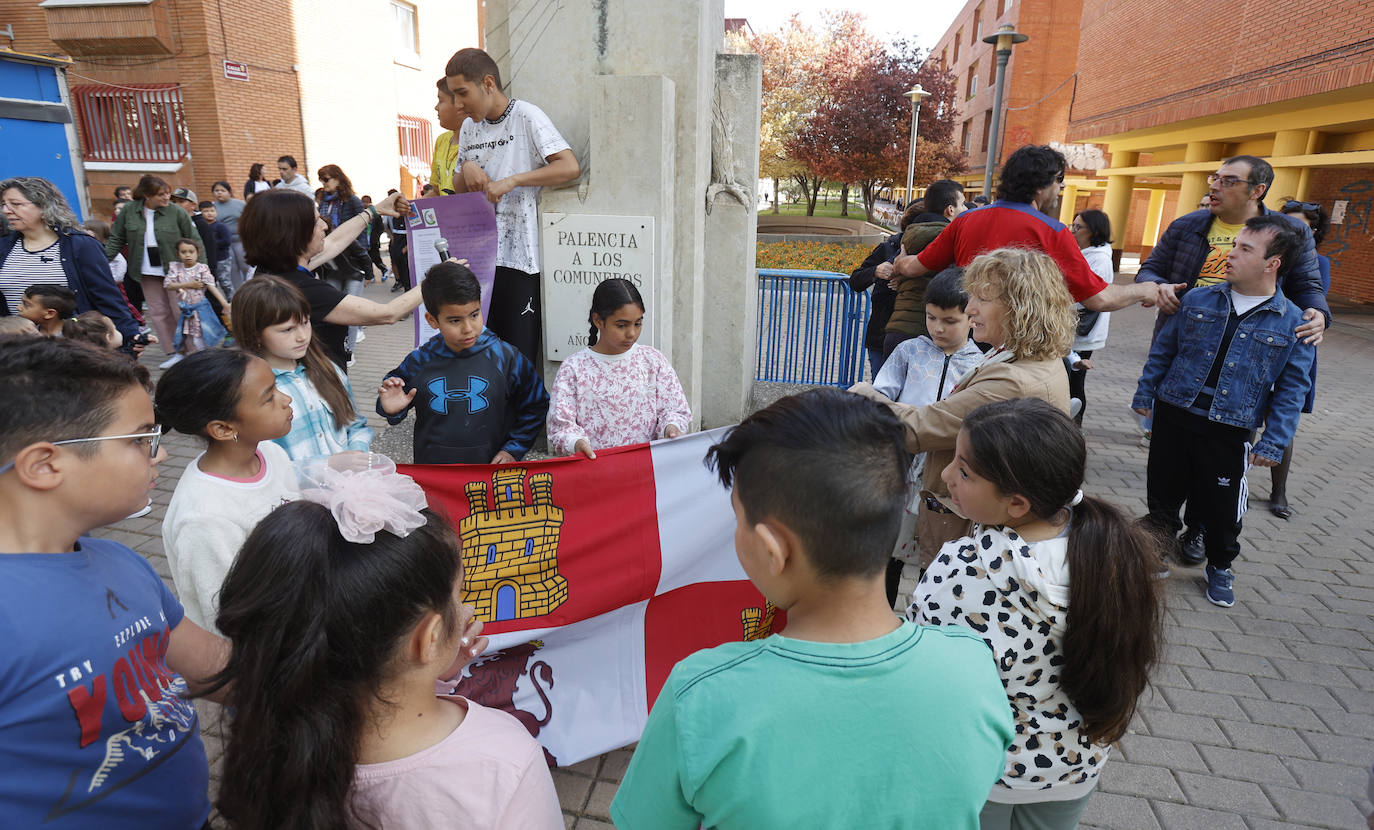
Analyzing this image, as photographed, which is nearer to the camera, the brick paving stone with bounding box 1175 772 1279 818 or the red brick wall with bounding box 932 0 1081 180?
the brick paving stone with bounding box 1175 772 1279 818

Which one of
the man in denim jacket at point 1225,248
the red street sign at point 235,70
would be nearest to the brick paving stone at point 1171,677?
the man in denim jacket at point 1225,248

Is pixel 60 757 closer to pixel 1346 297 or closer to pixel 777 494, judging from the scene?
pixel 777 494

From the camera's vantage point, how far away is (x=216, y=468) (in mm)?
2229

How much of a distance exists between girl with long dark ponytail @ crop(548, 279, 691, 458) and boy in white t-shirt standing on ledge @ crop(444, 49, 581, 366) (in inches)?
55.7

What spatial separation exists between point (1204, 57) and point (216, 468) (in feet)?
70.2

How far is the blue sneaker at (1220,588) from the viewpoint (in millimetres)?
4273

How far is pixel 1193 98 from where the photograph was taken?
1733 centimetres

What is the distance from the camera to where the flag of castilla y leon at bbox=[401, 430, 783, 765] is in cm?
291

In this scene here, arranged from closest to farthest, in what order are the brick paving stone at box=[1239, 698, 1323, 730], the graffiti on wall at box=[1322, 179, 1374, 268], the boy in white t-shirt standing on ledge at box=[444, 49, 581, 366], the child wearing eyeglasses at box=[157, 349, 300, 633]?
the child wearing eyeglasses at box=[157, 349, 300, 633] < the brick paving stone at box=[1239, 698, 1323, 730] < the boy in white t-shirt standing on ledge at box=[444, 49, 581, 366] < the graffiti on wall at box=[1322, 179, 1374, 268]

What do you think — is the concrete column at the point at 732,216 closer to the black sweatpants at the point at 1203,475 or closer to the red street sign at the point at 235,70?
the black sweatpants at the point at 1203,475

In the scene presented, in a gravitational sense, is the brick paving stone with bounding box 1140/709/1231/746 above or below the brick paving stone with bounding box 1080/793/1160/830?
below

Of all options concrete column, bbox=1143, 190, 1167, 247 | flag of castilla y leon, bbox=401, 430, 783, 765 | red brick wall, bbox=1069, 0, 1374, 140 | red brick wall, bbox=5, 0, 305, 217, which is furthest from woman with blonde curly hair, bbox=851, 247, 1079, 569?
concrete column, bbox=1143, 190, 1167, 247

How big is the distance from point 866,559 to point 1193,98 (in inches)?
829

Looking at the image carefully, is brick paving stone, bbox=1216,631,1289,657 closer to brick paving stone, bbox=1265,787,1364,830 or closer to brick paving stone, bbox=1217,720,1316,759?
brick paving stone, bbox=1217,720,1316,759
